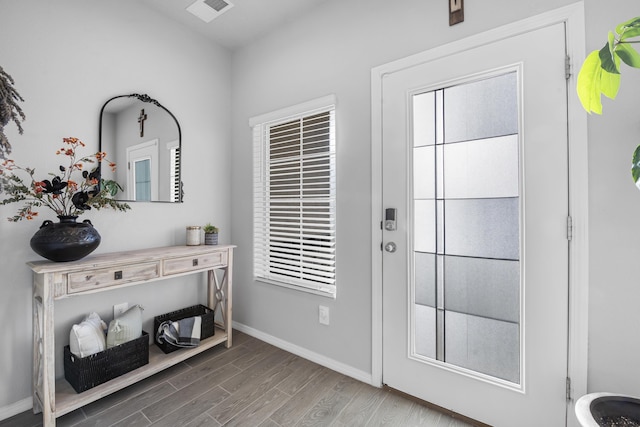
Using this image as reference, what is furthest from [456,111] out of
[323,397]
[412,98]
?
[323,397]

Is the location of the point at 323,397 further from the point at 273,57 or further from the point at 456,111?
the point at 273,57

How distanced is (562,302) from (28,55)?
3.21m

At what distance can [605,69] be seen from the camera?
2.56ft

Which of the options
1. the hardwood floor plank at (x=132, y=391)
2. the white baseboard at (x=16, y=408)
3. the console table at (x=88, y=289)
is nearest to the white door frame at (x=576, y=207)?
the console table at (x=88, y=289)

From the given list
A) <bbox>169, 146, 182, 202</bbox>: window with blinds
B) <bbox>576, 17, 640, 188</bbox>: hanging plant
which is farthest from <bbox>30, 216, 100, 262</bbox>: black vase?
<bbox>576, 17, 640, 188</bbox>: hanging plant

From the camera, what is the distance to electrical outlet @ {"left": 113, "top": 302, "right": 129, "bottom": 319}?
208cm

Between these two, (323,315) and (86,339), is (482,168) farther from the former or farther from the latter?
(86,339)

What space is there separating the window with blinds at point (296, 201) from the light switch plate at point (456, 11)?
0.89 meters

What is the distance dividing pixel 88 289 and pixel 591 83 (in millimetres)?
2390

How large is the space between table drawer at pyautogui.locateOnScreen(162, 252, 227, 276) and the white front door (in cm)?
132

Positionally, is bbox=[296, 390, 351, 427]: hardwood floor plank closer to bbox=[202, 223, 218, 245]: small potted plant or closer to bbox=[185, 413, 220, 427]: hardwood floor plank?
bbox=[185, 413, 220, 427]: hardwood floor plank

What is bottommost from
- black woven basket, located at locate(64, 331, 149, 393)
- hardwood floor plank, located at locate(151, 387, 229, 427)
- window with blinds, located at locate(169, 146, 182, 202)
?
hardwood floor plank, located at locate(151, 387, 229, 427)

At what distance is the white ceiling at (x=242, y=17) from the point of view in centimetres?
220

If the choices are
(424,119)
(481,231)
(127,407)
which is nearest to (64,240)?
(127,407)
